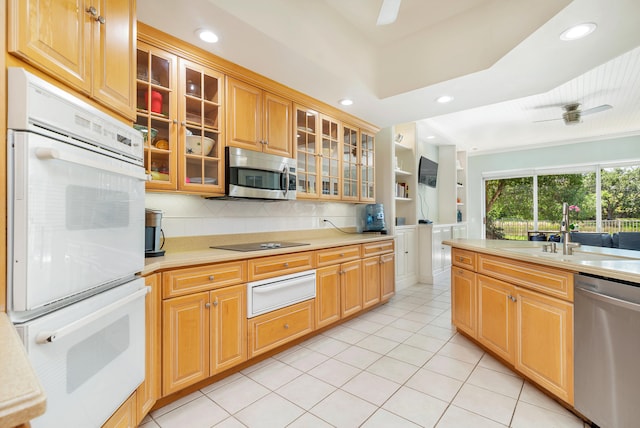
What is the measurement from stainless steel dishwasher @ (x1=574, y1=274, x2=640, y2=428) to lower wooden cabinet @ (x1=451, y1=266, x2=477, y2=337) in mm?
928

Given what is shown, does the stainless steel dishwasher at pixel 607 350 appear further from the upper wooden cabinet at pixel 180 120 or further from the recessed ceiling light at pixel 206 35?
the recessed ceiling light at pixel 206 35

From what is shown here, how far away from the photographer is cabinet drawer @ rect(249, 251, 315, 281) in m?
2.22

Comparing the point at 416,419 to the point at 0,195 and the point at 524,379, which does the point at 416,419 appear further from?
the point at 0,195

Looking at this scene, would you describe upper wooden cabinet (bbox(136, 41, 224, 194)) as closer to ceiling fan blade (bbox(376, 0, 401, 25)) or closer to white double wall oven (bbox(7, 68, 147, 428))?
white double wall oven (bbox(7, 68, 147, 428))

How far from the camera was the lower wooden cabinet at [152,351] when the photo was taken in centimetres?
160

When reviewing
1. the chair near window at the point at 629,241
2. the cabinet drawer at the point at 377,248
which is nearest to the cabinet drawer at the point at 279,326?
the cabinet drawer at the point at 377,248

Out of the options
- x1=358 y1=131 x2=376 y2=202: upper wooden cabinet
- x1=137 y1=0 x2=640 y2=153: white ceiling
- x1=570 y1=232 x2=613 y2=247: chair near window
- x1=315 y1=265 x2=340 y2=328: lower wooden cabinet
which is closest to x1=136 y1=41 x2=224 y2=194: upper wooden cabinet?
x1=137 y1=0 x2=640 y2=153: white ceiling

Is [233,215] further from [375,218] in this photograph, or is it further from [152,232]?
[375,218]

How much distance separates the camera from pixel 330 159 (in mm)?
3428

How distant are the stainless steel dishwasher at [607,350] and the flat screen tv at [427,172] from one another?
13.0ft

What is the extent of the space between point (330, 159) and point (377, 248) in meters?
1.18

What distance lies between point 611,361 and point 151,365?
235 cm

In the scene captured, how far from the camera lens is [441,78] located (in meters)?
2.61

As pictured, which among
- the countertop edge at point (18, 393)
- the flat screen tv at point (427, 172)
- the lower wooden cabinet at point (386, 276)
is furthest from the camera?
the flat screen tv at point (427, 172)
